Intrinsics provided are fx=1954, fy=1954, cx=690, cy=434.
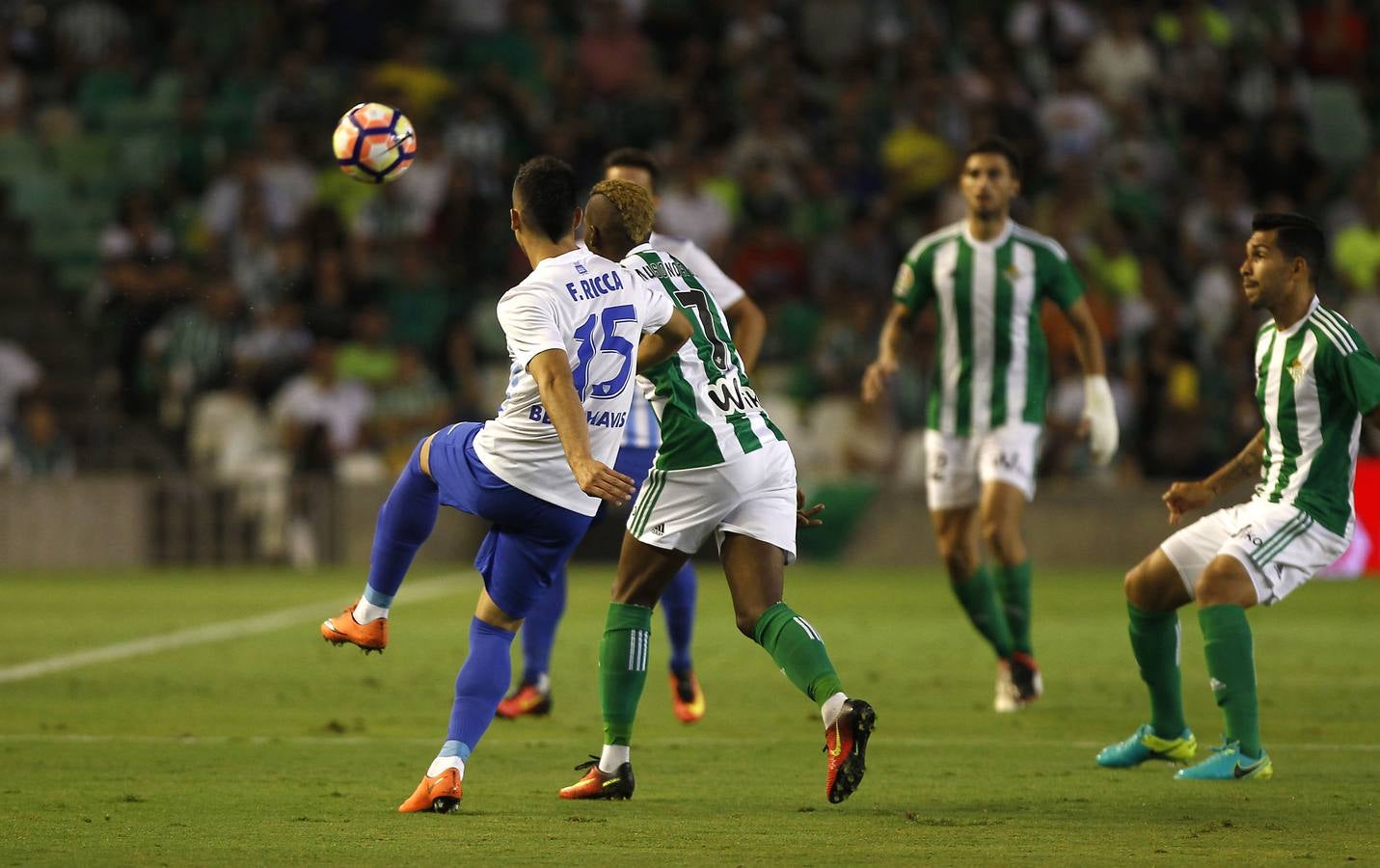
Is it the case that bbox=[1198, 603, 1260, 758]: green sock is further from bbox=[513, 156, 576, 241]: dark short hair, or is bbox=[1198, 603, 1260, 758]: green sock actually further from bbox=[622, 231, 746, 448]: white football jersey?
bbox=[622, 231, 746, 448]: white football jersey

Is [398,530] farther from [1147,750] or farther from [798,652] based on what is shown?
[1147,750]

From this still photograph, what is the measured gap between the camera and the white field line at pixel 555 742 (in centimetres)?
770

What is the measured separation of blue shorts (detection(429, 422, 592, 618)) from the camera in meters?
6.10

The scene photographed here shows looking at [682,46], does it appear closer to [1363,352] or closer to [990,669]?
[990,669]

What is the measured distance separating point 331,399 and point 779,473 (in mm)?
12300

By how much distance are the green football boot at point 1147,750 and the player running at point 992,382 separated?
6.56ft

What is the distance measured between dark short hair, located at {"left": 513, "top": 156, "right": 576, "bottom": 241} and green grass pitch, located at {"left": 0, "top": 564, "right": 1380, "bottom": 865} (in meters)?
1.84

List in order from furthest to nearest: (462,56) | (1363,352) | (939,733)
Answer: (462,56) → (939,733) → (1363,352)

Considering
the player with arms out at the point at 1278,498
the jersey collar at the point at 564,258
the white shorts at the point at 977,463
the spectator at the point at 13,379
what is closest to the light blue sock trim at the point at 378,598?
the jersey collar at the point at 564,258

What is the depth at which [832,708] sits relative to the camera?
5809 millimetres

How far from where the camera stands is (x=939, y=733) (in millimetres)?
8102

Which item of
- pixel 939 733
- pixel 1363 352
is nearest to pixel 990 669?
pixel 939 733

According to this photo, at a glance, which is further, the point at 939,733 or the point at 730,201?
the point at 730,201

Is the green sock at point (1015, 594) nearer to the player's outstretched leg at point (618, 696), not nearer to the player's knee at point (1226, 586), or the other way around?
the player's knee at point (1226, 586)
